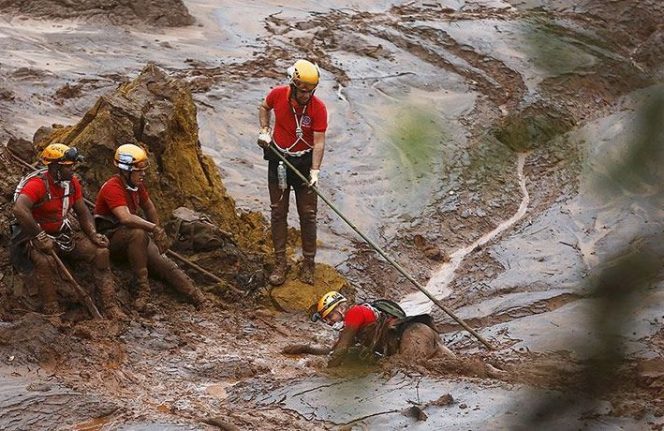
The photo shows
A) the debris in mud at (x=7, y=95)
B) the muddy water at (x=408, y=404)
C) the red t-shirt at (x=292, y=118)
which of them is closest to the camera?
the muddy water at (x=408, y=404)

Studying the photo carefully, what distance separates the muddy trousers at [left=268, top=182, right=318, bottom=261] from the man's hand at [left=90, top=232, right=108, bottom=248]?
4.86ft

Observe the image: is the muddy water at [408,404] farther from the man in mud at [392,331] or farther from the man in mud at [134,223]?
the man in mud at [134,223]

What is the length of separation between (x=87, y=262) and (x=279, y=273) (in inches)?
73.1

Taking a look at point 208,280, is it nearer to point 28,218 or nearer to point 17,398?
point 28,218

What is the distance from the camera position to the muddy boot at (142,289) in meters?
7.98

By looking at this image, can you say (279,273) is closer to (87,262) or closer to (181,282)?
(181,282)

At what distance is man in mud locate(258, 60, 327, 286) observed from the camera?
809 cm

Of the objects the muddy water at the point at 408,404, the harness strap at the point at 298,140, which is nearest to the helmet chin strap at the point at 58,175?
the harness strap at the point at 298,140

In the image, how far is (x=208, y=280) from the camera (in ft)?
29.0

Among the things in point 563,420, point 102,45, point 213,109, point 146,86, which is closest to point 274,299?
point 146,86

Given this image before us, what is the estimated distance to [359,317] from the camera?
277 inches

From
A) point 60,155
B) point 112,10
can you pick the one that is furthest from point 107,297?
point 112,10

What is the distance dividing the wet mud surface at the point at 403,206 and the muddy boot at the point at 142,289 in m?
0.13

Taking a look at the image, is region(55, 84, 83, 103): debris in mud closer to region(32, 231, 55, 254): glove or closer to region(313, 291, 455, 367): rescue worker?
region(32, 231, 55, 254): glove
